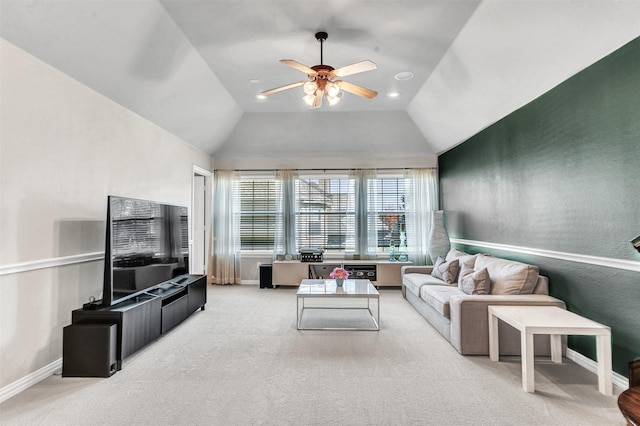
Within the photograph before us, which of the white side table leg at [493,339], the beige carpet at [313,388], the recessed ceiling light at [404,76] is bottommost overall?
the beige carpet at [313,388]

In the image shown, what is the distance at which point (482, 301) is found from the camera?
3119 mm

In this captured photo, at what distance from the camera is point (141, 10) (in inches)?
113

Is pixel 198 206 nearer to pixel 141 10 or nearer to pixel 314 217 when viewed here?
pixel 314 217

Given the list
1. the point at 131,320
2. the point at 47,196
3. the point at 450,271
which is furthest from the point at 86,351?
the point at 450,271

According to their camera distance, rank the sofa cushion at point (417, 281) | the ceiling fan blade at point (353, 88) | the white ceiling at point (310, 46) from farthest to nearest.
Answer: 1. the sofa cushion at point (417, 281)
2. the ceiling fan blade at point (353, 88)
3. the white ceiling at point (310, 46)

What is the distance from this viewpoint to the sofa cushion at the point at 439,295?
11.5 feet

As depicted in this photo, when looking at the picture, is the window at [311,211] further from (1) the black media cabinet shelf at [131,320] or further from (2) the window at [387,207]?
(1) the black media cabinet shelf at [131,320]

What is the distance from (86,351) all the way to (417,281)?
12.6 feet

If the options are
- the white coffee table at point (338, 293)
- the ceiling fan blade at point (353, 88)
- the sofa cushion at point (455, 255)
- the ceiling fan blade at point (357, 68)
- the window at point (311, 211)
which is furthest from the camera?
the window at point (311, 211)

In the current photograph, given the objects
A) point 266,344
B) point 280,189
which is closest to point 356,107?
point 280,189

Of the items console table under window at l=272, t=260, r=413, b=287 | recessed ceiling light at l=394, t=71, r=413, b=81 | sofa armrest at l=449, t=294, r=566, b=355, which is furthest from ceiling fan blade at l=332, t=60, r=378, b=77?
console table under window at l=272, t=260, r=413, b=287

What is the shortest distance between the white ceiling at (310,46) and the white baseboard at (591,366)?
252 centimetres

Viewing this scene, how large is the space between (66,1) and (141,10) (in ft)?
1.82

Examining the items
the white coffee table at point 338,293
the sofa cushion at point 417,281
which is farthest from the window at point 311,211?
the white coffee table at point 338,293
